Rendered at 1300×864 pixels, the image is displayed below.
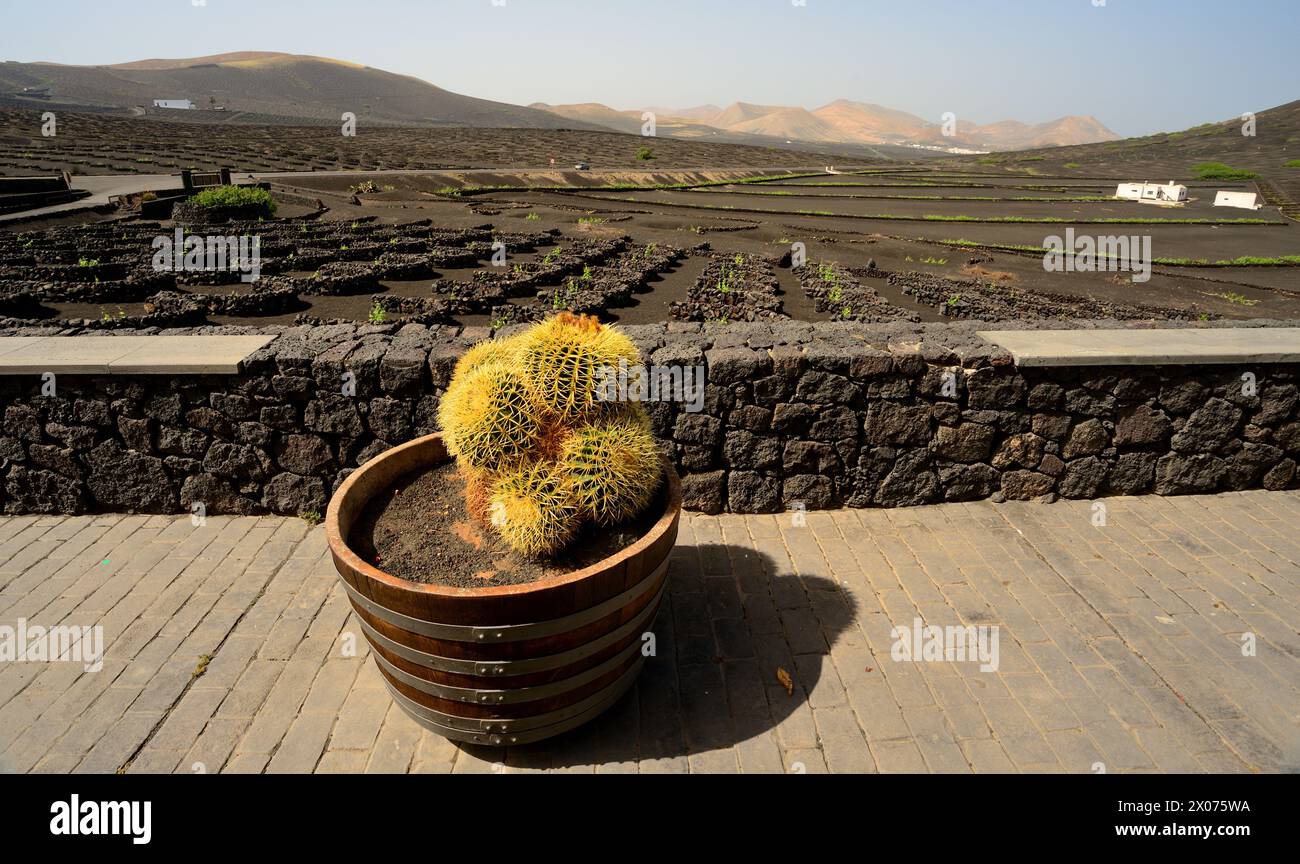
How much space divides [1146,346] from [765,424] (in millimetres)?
3112

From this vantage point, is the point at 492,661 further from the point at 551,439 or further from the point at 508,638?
the point at 551,439

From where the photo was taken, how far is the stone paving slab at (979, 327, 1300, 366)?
501cm

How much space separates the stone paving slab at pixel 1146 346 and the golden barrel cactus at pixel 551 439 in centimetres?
352

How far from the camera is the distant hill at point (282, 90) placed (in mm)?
130875

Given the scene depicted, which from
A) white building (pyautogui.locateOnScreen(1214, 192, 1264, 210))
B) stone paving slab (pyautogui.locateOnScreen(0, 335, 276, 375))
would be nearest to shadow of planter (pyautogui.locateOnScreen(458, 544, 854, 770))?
stone paving slab (pyautogui.locateOnScreen(0, 335, 276, 375))

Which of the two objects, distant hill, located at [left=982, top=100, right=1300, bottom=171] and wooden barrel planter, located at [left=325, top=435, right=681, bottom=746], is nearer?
wooden barrel planter, located at [left=325, top=435, right=681, bottom=746]

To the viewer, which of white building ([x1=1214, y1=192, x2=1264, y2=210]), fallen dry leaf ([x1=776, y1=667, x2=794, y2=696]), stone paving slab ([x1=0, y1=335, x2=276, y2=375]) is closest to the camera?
fallen dry leaf ([x1=776, y1=667, x2=794, y2=696])

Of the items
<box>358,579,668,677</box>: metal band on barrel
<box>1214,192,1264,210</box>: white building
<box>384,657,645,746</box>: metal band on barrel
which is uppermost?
<box>1214,192,1264,210</box>: white building

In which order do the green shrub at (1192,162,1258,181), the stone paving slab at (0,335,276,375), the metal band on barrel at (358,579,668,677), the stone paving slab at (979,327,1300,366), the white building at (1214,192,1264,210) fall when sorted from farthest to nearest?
the green shrub at (1192,162,1258,181), the white building at (1214,192,1264,210), the stone paving slab at (979,327,1300,366), the stone paving slab at (0,335,276,375), the metal band on barrel at (358,579,668,677)

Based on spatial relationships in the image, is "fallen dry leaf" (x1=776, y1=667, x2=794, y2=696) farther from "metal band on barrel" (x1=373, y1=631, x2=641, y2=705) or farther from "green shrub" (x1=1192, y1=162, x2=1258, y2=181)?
"green shrub" (x1=1192, y1=162, x2=1258, y2=181)

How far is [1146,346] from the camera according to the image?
17.1ft

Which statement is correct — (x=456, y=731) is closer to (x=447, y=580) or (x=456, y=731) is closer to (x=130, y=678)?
(x=447, y=580)

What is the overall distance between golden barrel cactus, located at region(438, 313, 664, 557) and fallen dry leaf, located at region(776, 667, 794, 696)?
53.2 inches

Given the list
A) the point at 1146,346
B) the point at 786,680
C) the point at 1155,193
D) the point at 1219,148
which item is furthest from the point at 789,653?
the point at 1219,148
